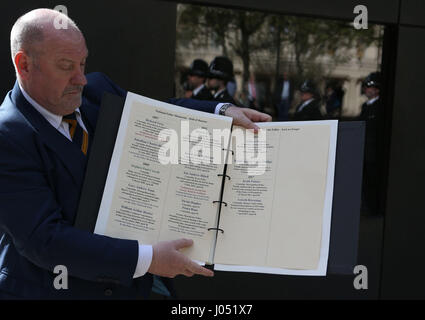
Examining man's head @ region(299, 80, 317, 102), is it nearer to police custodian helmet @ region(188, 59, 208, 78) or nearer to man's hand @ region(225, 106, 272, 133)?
police custodian helmet @ region(188, 59, 208, 78)

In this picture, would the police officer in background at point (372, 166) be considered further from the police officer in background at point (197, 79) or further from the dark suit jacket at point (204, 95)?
the police officer in background at point (197, 79)

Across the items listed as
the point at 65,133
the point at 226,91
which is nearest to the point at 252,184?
the point at 65,133

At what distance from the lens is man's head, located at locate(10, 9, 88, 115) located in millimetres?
1759

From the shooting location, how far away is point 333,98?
6.23 metres

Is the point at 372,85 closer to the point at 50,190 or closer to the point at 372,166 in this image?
the point at 372,166

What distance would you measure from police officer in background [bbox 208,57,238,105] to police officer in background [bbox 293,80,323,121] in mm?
815

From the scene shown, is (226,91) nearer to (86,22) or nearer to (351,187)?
(86,22)

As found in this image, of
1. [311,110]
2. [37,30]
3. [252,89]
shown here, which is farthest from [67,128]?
[252,89]

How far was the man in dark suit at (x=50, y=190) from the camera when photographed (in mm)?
1693

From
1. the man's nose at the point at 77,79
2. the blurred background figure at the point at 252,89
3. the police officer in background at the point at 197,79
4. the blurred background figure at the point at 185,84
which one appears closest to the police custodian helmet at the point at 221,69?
the police officer in background at the point at 197,79

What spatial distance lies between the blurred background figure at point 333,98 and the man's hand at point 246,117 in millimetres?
3873

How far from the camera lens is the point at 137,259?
1766 mm

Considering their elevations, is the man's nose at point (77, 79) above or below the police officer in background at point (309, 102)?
below

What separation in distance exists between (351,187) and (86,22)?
6.76ft
